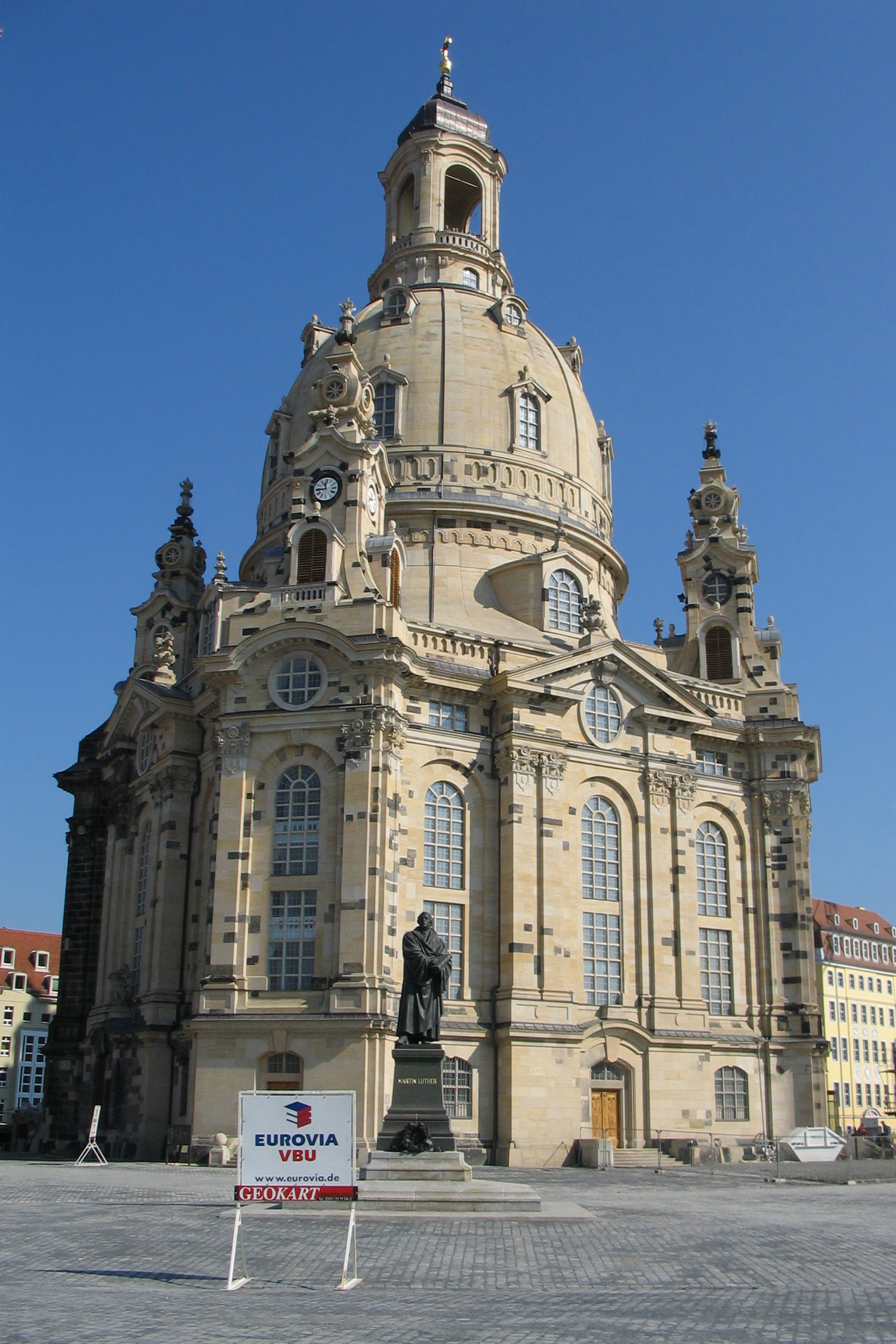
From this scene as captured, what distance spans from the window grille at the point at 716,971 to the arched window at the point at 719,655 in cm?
1216

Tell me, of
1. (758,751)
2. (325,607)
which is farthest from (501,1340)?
(758,751)

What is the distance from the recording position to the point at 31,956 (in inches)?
3910

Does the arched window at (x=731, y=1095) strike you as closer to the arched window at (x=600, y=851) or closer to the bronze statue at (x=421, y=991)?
the arched window at (x=600, y=851)

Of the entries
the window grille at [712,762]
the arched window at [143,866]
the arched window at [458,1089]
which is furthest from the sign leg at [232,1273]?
the window grille at [712,762]

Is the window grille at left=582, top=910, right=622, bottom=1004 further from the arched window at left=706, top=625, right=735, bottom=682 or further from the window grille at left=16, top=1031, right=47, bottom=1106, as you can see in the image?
the window grille at left=16, top=1031, right=47, bottom=1106

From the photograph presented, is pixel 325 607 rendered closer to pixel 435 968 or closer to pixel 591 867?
pixel 591 867

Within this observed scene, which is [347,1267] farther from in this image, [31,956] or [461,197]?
[31,956]

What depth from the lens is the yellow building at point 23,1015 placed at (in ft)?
313

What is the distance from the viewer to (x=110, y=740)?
194ft

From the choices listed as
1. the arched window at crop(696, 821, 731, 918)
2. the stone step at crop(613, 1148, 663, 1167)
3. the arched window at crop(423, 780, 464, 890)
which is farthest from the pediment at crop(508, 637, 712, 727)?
the stone step at crop(613, 1148, 663, 1167)

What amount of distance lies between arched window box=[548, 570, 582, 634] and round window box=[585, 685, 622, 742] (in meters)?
4.97

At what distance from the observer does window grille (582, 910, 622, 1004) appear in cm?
5109

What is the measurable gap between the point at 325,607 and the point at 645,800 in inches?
587

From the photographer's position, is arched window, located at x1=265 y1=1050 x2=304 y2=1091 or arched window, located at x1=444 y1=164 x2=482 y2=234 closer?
arched window, located at x1=265 y1=1050 x2=304 y2=1091
